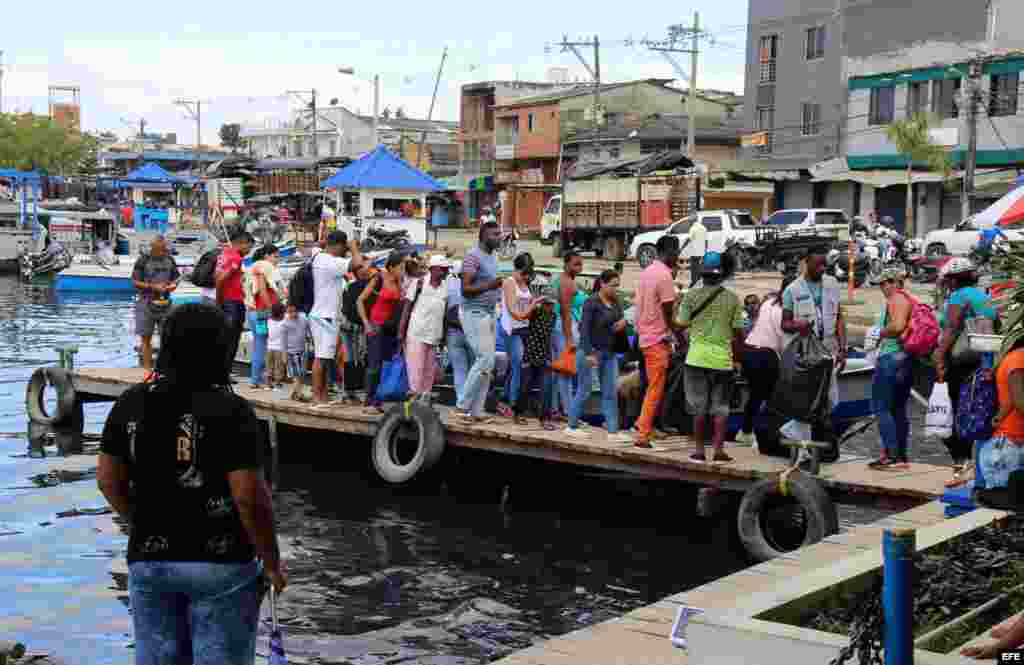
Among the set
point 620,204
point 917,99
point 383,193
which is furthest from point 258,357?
point 917,99

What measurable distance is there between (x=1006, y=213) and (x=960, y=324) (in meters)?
0.90

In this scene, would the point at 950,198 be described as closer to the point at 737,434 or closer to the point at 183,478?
the point at 737,434

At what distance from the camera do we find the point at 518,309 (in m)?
12.6

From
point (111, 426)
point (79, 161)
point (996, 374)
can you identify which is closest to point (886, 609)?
point (996, 374)

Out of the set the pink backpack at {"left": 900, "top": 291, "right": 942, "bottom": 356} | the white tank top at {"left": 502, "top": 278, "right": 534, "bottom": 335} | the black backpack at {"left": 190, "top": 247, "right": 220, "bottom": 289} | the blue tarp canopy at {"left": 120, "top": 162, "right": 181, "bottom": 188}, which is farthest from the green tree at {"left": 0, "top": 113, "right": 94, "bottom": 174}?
the pink backpack at {"left": 900, "top": 291, "right": 942, "bottom": 356}

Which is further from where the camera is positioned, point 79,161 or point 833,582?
point 79,161

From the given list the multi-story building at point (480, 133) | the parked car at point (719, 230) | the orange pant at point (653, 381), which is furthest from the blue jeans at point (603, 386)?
the multi-story building at point (480, 133)

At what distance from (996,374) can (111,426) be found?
4334 mm

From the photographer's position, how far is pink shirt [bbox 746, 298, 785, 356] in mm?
11492

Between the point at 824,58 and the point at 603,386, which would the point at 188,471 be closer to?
the point at 603,386

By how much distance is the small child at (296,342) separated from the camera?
48.6ft

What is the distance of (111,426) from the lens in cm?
484

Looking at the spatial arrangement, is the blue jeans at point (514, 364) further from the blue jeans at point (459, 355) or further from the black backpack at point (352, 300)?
the black backpack at point (352, 300)

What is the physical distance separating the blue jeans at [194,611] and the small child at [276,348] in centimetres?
1035
